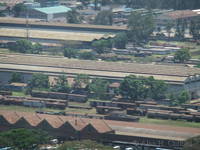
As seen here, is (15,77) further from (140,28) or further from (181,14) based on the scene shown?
(181,14)

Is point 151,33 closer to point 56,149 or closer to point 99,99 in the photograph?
point 99,99

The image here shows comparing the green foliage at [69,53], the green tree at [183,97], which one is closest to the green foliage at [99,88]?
the green tree at [183,97]

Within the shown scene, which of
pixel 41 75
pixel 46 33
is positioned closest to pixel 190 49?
pixel 46 33

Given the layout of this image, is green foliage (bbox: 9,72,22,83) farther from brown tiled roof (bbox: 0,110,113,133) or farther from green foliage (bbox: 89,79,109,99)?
brown tiled roof (bbox: 0,110,113,133)

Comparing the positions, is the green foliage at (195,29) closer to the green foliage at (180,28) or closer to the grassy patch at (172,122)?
the green foliage at (180,28)

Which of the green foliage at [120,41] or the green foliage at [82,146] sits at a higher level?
the green foliage at [82,146]

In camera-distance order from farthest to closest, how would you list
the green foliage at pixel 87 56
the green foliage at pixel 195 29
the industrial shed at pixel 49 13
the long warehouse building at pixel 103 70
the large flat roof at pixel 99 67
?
the industrial shed at pixel 49 13
the green foliage at pixel 195 29
the green foliage at pixel 87 56
the large flat roof at pixel 99 67
the long warehouse building at pixel 103 70
